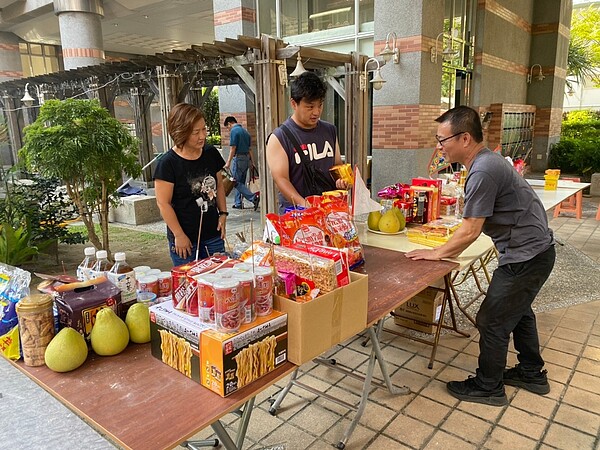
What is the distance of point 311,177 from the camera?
301cm

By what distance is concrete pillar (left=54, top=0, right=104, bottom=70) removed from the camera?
11.3m

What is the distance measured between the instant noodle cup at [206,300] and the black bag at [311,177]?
1741 millimetres

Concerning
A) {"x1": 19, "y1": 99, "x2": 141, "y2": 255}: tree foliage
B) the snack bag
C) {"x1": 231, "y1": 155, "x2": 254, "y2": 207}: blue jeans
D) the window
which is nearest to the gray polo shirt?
the snack bag

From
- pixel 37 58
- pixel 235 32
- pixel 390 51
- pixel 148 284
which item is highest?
pixel 37 58

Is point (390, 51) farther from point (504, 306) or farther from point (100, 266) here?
point (100, 266)

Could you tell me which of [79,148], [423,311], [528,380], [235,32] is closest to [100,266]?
[423,311]

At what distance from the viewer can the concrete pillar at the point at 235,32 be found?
30.8 ft

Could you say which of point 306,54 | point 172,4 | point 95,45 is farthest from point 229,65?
point 172,4

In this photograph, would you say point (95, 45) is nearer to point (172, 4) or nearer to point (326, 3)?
point (172, 4)

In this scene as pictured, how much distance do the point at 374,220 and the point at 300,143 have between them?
77 centimetres

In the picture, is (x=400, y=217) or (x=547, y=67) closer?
(x=400, y=217)

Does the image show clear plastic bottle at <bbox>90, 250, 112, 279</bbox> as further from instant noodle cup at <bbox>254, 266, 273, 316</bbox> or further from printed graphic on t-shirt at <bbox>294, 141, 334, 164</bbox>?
printed graphic on t-shirt at <bbox>294, 141, 334, 164</bbox>

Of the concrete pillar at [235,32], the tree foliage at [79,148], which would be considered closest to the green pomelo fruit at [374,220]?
the tree foliage at [79,148]

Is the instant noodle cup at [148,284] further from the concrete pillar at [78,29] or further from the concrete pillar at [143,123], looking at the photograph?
the concrete pillar at [78,29]
